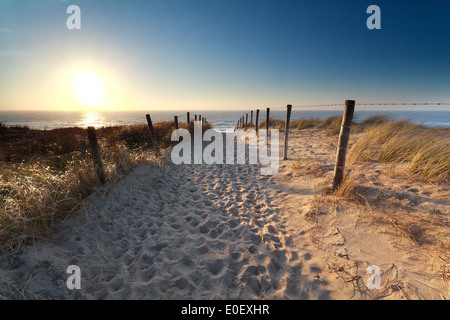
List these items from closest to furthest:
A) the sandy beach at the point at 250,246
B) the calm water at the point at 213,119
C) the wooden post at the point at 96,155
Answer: the sandy beach at the point at 250,246 → the wooden post at the point at 96,155 → the calm water at the point at 213,119

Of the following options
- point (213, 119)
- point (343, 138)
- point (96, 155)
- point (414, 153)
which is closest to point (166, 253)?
point (96, 155)

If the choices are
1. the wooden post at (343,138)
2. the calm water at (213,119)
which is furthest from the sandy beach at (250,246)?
the calm water at (213,119)

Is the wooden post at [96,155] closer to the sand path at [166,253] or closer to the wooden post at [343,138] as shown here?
the sand path at [166,253]

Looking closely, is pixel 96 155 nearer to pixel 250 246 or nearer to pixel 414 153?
pixel 250 246

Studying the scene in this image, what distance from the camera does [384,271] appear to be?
6.86 ft

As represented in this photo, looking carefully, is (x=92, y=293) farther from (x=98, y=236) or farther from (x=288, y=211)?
(x=288, y=211)

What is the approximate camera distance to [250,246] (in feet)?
8.89

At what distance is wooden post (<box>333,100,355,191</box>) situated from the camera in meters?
3.54

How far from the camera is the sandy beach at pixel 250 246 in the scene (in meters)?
1.99

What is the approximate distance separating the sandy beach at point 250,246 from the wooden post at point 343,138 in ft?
1.28

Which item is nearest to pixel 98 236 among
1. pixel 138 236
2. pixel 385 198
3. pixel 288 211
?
pixel 138 236

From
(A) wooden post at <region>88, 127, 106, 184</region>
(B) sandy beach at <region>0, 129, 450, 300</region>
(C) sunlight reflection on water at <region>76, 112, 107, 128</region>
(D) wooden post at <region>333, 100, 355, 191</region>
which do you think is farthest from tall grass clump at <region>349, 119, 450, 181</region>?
(C) sunlight reflection on water at <region>76, 112, 107, 128</region>

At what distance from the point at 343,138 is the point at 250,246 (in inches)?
109

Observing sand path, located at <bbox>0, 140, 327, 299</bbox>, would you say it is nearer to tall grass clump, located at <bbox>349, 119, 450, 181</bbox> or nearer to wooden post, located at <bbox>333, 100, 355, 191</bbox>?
wooden post, located at <bbox>333, 100, 355, 191</bbox>
